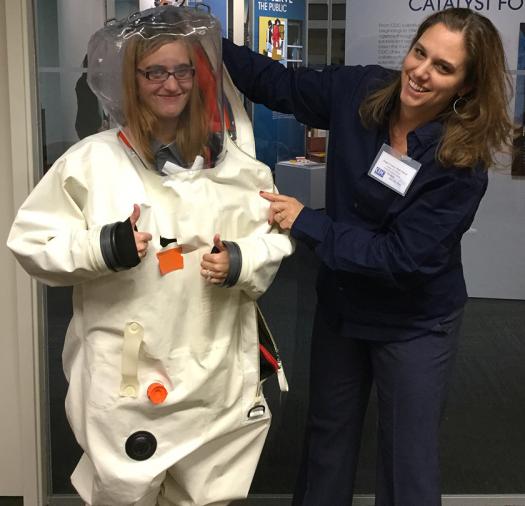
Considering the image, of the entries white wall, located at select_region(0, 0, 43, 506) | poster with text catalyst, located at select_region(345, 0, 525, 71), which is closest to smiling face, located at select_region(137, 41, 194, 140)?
white wall, located at select_region(0, 0, 43, 506)

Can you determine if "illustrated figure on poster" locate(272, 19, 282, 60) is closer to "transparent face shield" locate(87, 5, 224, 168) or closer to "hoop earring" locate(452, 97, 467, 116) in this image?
"transparent face shield" locate(87, 5, 224, 168)

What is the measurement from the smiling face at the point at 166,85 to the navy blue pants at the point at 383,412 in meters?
0.80

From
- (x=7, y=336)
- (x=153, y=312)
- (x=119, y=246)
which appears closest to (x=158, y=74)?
(x=119, y=246)

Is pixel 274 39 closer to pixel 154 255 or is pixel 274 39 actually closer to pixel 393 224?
pixel 393 224

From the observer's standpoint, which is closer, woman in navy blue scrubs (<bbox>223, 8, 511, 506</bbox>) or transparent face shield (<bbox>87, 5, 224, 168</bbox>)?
transparent face shield (<bbox>87, 5, 224, 168</bbox>)

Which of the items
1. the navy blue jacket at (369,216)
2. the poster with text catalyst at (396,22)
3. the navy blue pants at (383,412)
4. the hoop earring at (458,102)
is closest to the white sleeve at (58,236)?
the navy blue jacket at (369,216)

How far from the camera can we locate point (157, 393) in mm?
1744

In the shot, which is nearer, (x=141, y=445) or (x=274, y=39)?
(x=141, y=445)

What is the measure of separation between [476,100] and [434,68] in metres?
0.14

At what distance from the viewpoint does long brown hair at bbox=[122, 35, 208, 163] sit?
5.55 ft

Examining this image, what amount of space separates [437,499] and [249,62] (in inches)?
51.1

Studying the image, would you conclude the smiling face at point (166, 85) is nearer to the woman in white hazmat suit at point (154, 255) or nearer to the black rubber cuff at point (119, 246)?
the woman in white hazmat suit at point (154, 255)

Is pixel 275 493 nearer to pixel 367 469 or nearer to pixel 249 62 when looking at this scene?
pixel 367 469

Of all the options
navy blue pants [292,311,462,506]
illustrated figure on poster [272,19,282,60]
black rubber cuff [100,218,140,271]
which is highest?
illustrated figure on poster [272,19,282,60]
